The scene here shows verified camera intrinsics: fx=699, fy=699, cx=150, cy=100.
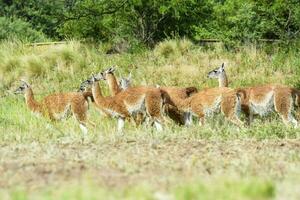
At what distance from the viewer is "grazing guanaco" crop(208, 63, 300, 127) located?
44.1ft

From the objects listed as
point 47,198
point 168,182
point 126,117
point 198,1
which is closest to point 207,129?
point 126,117

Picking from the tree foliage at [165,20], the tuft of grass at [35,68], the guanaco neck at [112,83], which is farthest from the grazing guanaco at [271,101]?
the tree foliage at [165,20]

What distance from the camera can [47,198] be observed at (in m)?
5.53

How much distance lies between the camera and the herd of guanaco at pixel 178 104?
13.3 m

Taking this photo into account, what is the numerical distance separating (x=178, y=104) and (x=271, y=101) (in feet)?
6.05

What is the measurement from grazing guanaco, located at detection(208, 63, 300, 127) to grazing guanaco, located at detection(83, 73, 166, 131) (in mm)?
1693

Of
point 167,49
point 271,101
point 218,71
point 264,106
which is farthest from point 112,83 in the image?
point 167,49

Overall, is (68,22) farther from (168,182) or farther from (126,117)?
(168,182)

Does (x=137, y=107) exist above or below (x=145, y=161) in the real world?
above

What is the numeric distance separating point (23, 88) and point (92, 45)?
30.6ft

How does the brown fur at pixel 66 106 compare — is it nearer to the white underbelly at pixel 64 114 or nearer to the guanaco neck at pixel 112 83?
the white underbelly at pixel 64 114

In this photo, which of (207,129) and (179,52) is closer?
(207,129)

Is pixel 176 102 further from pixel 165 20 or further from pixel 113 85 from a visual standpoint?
pixel 165 20

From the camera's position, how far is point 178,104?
1405 cm
